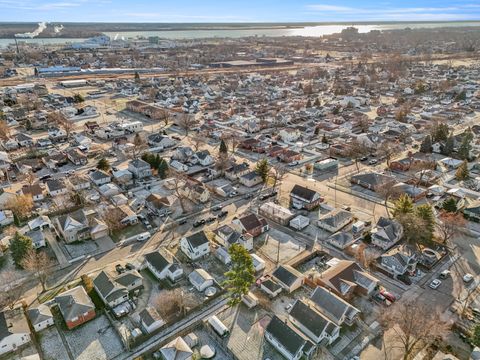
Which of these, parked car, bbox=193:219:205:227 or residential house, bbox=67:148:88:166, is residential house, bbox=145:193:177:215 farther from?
residential house, bbox=67:148:88:166

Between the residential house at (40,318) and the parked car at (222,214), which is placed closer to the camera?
the residential house at (40,318)

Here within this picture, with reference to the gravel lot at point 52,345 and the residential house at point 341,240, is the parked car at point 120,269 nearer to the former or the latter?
the gravel lot at point 52,345

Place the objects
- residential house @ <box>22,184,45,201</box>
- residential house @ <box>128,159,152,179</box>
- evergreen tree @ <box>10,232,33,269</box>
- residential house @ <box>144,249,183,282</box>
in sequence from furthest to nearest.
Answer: residential house @ <box>128,159,152,179</box> < residential house @ <box>22,184,45,201</box> < evergreen tree @ <box>10,232,33,269</box> < residential house @ <box>144,249,183,282</box>

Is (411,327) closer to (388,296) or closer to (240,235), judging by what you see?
(388,296)

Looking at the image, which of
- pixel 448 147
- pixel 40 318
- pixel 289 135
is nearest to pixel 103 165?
pixel 40 318

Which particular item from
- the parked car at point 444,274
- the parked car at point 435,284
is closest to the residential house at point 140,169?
the parked car at point 435,284

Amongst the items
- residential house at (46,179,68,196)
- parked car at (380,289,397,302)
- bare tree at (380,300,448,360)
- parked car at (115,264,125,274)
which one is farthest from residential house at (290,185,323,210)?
residential house at (46,179,68,196)

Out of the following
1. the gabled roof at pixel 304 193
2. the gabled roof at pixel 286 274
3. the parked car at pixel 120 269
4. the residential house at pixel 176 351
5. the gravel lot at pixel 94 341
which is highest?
the gabled roof at pixel 304 193
